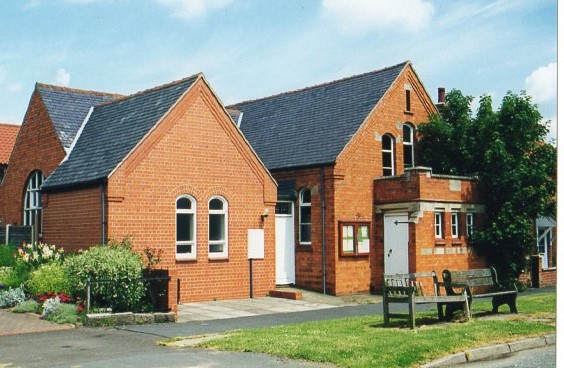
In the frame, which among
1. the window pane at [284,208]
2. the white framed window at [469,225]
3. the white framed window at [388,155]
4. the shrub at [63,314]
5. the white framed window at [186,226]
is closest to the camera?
the shrub at [63,314]

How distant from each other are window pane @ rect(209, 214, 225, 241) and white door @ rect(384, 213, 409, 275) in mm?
6053

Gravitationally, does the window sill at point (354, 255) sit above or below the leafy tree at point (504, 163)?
below

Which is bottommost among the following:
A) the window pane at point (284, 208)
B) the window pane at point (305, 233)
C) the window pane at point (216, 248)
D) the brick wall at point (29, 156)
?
the window pane at point (216, 248)

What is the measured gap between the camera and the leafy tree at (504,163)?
82.6 ft

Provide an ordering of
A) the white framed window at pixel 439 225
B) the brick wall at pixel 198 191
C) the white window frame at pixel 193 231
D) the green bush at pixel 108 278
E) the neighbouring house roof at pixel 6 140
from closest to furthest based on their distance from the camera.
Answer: the green bush at pixel 108 278, the brick wall at pixel 198 191, the white window frame at pixel 193 231, the white framed window at pixel 439 225, the neighbouring house roof at pixel 6 140

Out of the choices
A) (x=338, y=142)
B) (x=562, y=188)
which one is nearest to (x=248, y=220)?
(x=338, y=142)

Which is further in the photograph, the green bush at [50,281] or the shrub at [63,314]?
the green bush at [50,281]

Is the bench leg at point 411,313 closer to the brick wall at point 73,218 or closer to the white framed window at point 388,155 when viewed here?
the brick wall at point 73,218

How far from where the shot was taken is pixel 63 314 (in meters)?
15.6

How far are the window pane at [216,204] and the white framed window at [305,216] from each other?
385 centimetres

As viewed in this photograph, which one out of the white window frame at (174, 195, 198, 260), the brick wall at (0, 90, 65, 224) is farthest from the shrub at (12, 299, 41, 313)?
the brick wall at (0, 90, 65, 224)

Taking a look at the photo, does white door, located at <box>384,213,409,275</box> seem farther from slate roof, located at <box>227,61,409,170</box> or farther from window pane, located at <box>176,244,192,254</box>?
window pane, located at <box>176,244,192,254</box>

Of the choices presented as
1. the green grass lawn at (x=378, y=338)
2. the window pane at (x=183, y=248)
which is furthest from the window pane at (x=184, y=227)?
the green grass lawn at (x=378, y=338)

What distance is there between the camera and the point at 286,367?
1028 cm
